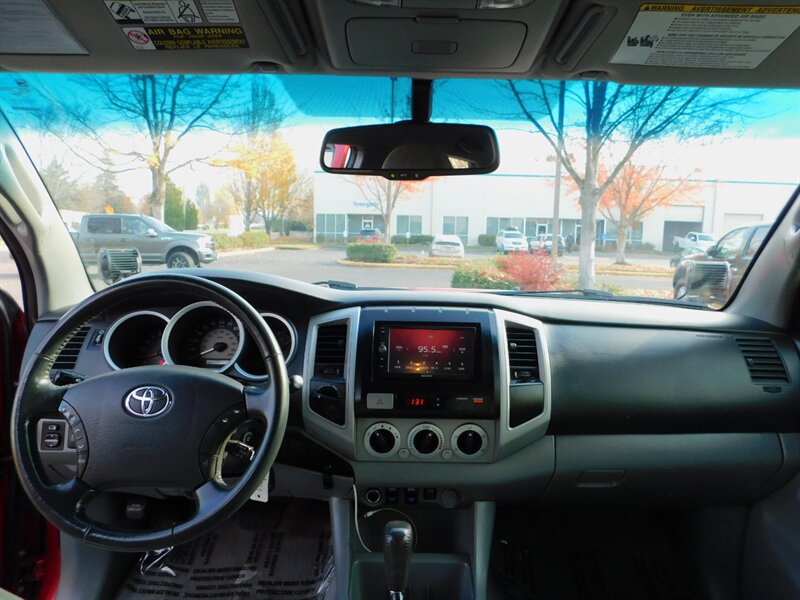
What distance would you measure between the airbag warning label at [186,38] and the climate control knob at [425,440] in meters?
1.63

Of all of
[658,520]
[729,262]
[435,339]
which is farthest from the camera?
[658,520]

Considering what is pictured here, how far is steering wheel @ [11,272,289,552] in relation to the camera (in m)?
1.74

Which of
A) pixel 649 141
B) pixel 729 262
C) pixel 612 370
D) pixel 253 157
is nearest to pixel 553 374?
pixel 612 370

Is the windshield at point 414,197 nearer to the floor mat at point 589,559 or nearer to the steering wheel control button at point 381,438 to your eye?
the steering wheel control button at point 381,438

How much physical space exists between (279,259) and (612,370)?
1716mm

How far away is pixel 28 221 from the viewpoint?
2.66 metres

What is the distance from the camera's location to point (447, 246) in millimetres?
3027

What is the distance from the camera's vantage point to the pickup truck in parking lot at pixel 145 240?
2.94 metres

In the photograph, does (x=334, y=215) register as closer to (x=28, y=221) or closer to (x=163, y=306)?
(x=163, y=306)

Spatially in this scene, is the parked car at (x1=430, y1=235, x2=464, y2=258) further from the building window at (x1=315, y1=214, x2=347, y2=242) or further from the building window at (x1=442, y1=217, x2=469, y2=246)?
the building window at (x1=315, y1=214, x2=347, y2=242)

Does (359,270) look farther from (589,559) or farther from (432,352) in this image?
(589,559)

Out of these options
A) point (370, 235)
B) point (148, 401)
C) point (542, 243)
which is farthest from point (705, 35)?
point (148, 401)

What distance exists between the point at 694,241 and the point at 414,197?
1.48m

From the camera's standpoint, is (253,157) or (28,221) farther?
(253,157)
